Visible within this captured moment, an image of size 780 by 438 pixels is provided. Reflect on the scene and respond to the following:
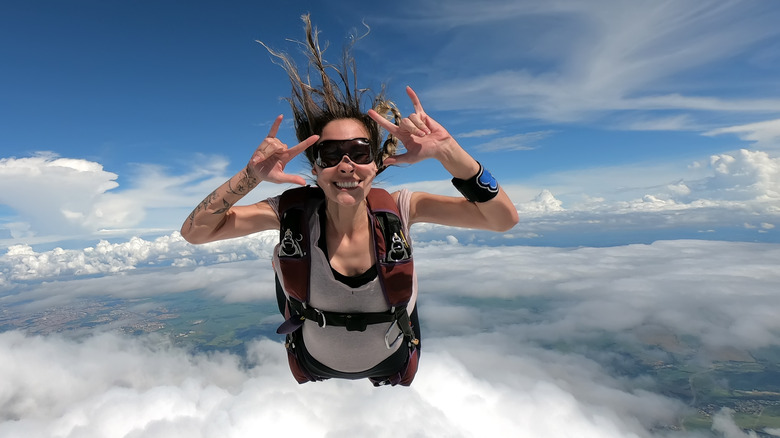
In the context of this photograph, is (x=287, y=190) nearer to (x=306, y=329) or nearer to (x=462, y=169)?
(x=306, y=329)

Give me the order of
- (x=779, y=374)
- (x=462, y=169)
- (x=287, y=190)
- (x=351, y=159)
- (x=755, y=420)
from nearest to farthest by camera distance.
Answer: (x=462, y=169) → (x=351, y=159) → (x=287, y=190) → (x=755, y=420) → (x=779, y=374)

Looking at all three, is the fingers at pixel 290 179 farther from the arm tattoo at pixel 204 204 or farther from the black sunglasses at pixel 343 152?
the arm tattoo at pixel 204 204

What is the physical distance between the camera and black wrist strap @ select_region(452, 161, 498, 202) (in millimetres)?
2666

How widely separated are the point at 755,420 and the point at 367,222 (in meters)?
253

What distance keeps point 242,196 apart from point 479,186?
1611 mm

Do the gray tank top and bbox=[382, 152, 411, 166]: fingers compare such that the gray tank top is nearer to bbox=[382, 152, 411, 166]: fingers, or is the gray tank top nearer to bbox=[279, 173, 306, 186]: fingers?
bbox=[279, 173, 306, 186]: fingers

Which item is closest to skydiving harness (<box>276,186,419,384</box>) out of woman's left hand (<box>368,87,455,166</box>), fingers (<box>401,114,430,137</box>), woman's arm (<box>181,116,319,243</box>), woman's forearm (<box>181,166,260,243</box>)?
woman's arm (<box>181,116,319,243</box>)

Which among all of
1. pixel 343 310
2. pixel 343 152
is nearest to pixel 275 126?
pixel 343 152

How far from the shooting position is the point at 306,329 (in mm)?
3551

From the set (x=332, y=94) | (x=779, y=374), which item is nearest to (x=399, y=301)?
(x=332, y=94)

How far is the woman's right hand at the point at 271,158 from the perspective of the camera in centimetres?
257

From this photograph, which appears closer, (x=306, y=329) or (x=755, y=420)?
(x=306, y=329)

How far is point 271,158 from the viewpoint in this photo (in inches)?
103

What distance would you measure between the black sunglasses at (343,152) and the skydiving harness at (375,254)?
0.36m
